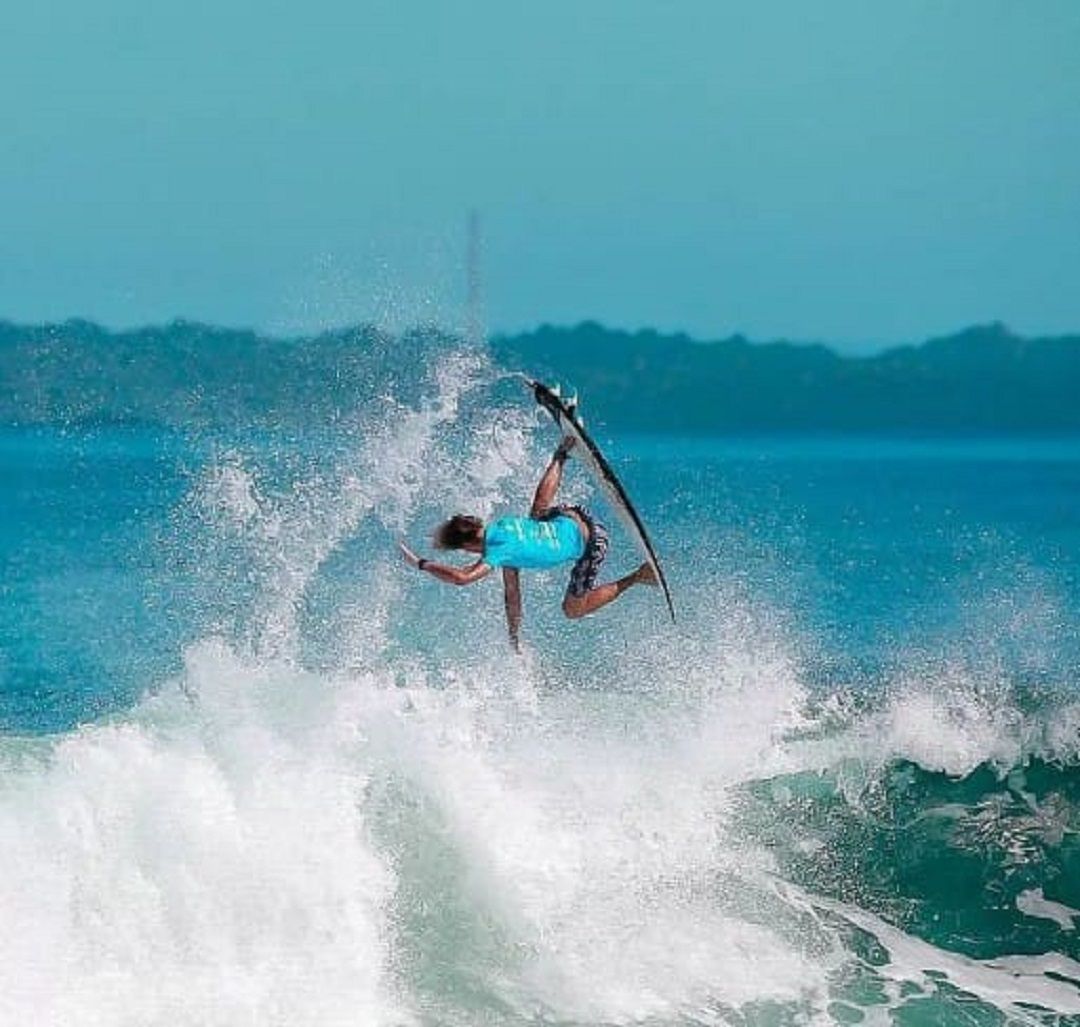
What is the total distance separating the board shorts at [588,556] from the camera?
25.9 ft

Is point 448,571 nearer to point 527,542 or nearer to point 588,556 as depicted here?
point 527,542

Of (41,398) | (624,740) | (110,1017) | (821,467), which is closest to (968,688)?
(624,740)

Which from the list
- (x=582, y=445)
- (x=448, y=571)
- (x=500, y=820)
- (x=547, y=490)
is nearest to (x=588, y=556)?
(x=547, y=490)

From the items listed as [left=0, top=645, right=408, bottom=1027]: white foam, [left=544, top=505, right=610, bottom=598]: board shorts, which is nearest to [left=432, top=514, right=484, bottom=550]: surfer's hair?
[left=544, top=505, right=610, bottom=598]: board shorts

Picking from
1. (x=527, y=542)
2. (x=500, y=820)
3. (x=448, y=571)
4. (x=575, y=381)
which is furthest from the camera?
(x=575, y=381)

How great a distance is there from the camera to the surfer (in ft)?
24.4

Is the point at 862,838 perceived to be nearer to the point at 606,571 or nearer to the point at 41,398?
the point at 606,571

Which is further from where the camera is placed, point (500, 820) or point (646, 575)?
point (500, 820)

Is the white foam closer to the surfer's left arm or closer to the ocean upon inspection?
the ocean

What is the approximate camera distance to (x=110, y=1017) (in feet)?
23.7

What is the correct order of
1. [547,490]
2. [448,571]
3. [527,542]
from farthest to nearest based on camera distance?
[547,490]
[527,542]
[448,571]

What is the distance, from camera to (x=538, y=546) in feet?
24.8

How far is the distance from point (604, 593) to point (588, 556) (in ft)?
0.65

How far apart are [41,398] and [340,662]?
10077cm
